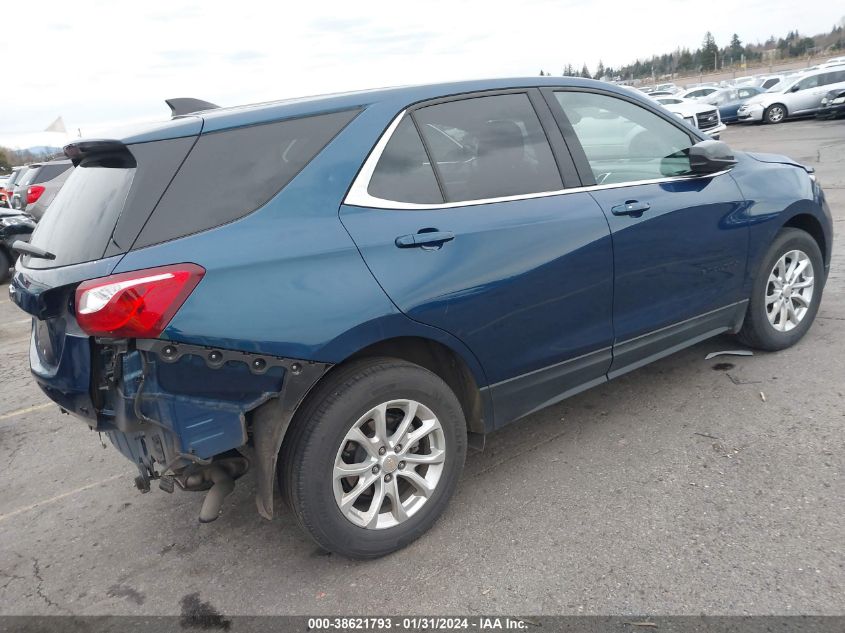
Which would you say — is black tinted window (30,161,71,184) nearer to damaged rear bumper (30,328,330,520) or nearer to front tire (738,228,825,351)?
damaged rear bumper (30,328,330,520)

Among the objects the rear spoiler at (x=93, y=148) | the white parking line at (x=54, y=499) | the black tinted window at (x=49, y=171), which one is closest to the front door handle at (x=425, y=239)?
the rear spoiler at (x=93, y=148)

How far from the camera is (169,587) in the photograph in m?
2.80

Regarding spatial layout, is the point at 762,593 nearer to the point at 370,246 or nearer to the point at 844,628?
the point at 844,628


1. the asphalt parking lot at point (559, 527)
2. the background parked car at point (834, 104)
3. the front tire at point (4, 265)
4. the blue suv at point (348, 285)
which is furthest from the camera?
the background parked car at point (834, 104)

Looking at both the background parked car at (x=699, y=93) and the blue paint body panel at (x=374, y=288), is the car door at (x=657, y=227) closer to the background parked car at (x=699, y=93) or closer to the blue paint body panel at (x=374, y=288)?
the blue paint body panel at (x=374, y=288)

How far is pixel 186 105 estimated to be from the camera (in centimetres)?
329

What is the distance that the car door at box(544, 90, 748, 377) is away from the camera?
3389mm

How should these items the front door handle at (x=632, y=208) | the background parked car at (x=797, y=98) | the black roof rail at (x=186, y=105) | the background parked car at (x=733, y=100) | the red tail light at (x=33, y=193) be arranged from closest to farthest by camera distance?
1. the black roof rail at (x=186, y=105)
2. the front door handle at (x=632, y=208)
3. the red tail light at (x=33, y=193)
4. the background parked car at (x=797, y=98)
5. the background parked car at (x=733, y=100)

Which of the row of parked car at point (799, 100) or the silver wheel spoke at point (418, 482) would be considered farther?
the row of parked car at point (799, 100)

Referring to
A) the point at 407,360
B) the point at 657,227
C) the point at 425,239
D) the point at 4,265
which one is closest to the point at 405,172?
the point at 425,239

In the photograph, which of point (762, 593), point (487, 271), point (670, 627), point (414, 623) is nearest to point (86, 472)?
point (414, 623)

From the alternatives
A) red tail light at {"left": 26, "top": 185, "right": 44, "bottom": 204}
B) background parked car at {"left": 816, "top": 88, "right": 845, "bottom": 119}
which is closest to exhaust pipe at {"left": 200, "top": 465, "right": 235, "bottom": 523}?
red tail light at {"left": 26, "top": 185, "right": 44, "bottom": 204}

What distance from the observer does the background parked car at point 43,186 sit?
12414 mm

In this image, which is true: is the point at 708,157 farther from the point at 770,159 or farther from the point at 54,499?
the point at 54,499
